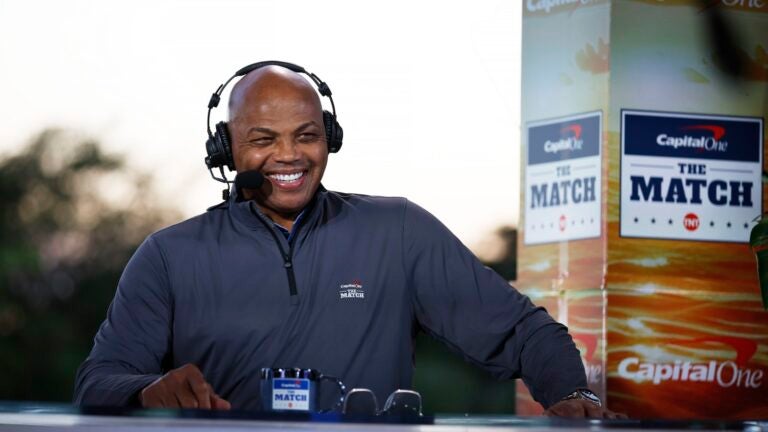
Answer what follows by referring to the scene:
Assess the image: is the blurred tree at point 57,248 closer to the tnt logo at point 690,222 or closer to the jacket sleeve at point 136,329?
the tnt logo at point 690,222

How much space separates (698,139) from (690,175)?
9 centimetres

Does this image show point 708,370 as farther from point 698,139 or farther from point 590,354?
point 698,139

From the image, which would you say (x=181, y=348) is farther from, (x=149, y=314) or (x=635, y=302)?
(x=635, y=302)

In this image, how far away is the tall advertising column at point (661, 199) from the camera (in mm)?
3217

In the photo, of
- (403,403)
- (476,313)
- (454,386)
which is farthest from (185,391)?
(454,386)

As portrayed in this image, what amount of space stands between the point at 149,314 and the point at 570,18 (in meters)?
1.41

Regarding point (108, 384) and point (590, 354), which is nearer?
point (108, 384)

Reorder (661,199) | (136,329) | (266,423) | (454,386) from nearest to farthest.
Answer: (266,423), (136,329), (661,199), (454,386)

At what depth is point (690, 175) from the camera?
3.26 metres

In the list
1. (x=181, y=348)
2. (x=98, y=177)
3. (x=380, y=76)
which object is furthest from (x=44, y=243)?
(x=181, y=348)

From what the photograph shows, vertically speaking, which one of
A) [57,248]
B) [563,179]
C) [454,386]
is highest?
[563,179]

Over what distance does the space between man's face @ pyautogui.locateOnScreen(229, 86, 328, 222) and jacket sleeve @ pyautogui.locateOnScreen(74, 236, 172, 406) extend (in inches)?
9.5

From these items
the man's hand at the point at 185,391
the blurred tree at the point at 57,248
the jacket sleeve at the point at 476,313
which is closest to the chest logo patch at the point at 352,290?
the jacket sleeve at the point at 476,313

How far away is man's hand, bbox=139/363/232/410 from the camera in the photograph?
185 cm
